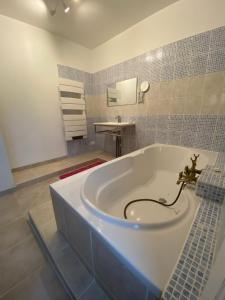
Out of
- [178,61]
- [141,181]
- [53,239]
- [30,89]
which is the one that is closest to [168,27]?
[178,61]

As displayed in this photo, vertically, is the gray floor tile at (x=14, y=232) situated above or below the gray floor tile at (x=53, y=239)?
below

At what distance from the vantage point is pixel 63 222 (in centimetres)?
105

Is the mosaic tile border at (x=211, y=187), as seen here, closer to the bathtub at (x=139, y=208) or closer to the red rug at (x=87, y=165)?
the bathtub at (x=139, y=208)

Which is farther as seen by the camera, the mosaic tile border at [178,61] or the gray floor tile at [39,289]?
the mosaic tile border at [178,61]

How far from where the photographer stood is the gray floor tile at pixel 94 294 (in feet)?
2.51

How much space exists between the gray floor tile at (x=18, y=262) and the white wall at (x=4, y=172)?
0.98 m

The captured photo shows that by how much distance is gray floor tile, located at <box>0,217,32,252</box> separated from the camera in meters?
1.17

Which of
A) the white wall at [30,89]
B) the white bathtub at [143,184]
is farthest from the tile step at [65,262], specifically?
the white wall at [30,89]

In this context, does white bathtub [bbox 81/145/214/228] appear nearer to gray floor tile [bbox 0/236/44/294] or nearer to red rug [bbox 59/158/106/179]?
gray floor tile [bbox 0/236/44/294]

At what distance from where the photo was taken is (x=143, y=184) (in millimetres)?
1791

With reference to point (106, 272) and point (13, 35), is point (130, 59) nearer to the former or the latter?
point (13, 35)

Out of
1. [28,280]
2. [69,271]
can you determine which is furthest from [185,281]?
[28,280]

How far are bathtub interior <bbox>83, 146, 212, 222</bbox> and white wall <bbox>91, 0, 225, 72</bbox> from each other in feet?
4.98

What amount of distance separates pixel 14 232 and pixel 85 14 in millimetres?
2863
